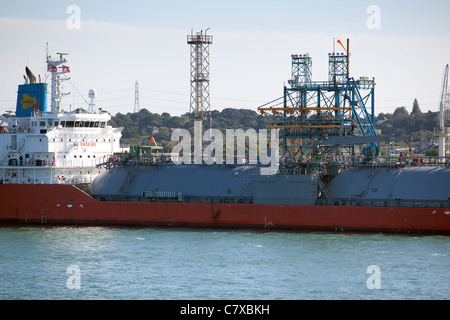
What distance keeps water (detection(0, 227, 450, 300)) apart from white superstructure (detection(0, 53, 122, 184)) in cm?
681

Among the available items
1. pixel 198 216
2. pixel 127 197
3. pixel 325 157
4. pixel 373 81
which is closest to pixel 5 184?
pixel 127 197

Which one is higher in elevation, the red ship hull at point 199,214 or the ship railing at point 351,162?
the ship railing at point 351,162

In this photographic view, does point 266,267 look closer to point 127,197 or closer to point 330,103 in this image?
point 127,197

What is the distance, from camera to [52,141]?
43.6 m

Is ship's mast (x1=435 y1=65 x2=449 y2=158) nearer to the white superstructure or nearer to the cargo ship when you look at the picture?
the cargo ship

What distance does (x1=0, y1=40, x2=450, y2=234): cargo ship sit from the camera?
3684 cm

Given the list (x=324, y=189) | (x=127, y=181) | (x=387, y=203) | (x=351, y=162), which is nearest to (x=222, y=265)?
(x=324, y=189)

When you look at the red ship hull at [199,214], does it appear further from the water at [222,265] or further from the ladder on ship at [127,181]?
the ladder on ship at [127,181]

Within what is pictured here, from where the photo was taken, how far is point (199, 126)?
58.1m

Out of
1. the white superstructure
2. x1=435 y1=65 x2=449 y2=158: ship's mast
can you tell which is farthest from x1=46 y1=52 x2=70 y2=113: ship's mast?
x1=435 y1=65 x2=449 y2=158: ship's mast

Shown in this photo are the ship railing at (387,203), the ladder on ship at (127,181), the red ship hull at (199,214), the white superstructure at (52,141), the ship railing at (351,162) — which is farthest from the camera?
the white superstructure at (52,141)

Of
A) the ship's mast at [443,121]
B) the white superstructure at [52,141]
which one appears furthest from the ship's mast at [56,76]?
the ship's mast at [443,121]

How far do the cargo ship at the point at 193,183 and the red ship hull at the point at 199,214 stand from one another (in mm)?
56

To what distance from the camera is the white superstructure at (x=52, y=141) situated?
4353 centimetres
